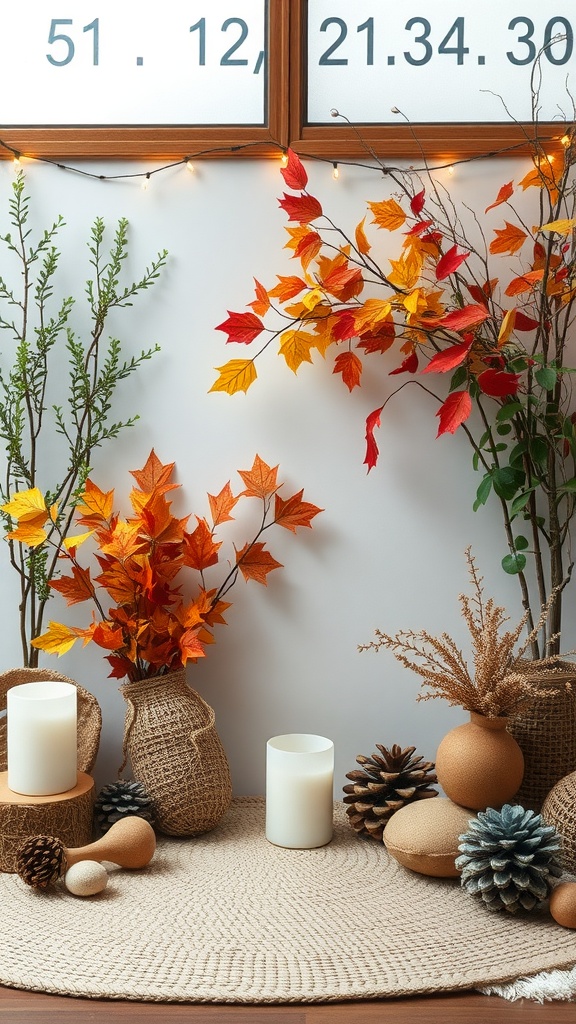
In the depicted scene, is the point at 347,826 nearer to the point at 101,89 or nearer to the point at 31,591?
the point at 31,591

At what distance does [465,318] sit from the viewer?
3.60ft

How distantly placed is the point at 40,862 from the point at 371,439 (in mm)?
660

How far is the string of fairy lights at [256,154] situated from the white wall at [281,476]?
1 cm

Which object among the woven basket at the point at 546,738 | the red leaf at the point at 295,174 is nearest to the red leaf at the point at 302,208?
the red leaf at the point at 295,174

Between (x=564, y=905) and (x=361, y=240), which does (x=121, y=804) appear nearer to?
(x=564, y=905)

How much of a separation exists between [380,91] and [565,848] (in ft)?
3.40

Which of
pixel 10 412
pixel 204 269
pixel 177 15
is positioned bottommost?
pixel 10 412

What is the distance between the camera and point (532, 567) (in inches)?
50.1

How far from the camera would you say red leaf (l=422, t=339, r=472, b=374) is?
43.1 inches

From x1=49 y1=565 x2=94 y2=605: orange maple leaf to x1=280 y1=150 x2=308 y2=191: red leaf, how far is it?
1.93 ft

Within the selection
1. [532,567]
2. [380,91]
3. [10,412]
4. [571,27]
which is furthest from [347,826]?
[571,27]

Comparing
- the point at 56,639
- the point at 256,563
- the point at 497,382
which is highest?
the point at 497,382

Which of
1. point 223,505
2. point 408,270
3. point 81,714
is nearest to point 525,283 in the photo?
point 408,270

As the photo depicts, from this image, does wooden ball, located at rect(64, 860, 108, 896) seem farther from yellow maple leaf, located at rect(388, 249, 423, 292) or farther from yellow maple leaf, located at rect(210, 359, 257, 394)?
yellow maple leaf, located at rect(388, 249, 423, 292)
